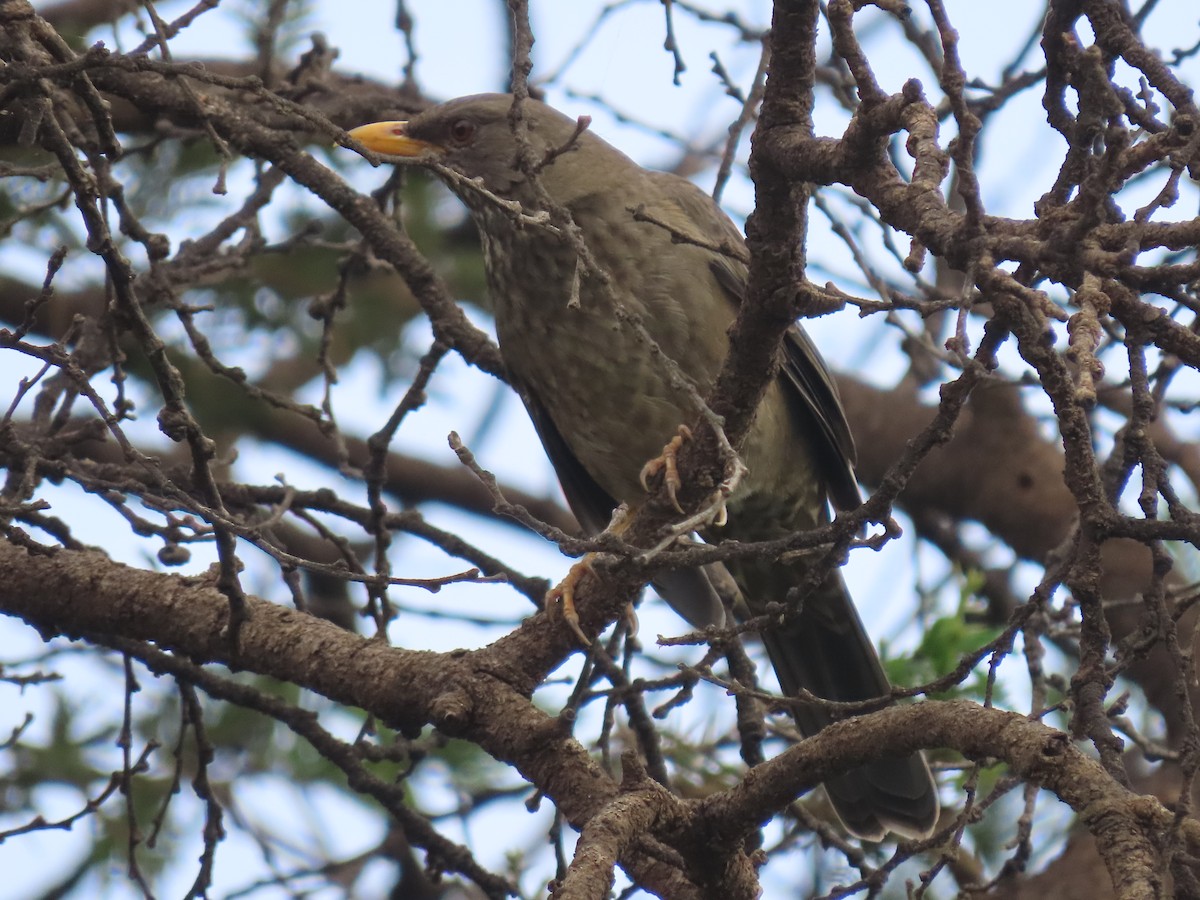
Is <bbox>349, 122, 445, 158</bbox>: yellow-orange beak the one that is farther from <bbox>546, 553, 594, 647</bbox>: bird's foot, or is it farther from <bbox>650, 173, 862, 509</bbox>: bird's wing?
<bbox>546, 553, 594, 647</bbox>: bird's foot

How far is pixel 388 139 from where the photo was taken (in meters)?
4.73

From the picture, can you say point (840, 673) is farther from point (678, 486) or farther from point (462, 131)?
point (462, 131)

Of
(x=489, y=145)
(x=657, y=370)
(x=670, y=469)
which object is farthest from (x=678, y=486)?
(x=489, y=145)

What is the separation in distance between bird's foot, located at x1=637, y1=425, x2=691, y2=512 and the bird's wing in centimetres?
67

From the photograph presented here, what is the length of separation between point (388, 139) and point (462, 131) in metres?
0.33

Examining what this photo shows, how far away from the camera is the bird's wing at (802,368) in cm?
457

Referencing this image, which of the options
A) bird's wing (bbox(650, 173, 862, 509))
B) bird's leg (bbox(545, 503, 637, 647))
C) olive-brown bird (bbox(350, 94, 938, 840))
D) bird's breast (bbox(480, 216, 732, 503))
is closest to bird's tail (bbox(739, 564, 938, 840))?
olive-brown bird (bbox(350, 94, 938, 840))

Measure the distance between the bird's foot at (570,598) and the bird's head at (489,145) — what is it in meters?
1.40

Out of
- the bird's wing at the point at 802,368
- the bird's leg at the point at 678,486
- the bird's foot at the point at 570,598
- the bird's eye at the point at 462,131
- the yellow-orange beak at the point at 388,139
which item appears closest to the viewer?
the bird's leg at the point at 678,486

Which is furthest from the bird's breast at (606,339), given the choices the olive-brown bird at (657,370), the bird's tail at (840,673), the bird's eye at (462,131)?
the bird's tail at (840,673)

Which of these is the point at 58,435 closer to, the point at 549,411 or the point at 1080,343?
the point at 549,411

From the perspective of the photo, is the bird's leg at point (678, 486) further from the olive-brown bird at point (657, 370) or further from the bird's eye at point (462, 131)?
the bird's eye at point (462, 131)

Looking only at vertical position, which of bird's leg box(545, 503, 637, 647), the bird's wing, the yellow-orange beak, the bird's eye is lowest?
bird's leg box(545, 503, 637, 647)

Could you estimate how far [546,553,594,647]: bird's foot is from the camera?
330 cm
